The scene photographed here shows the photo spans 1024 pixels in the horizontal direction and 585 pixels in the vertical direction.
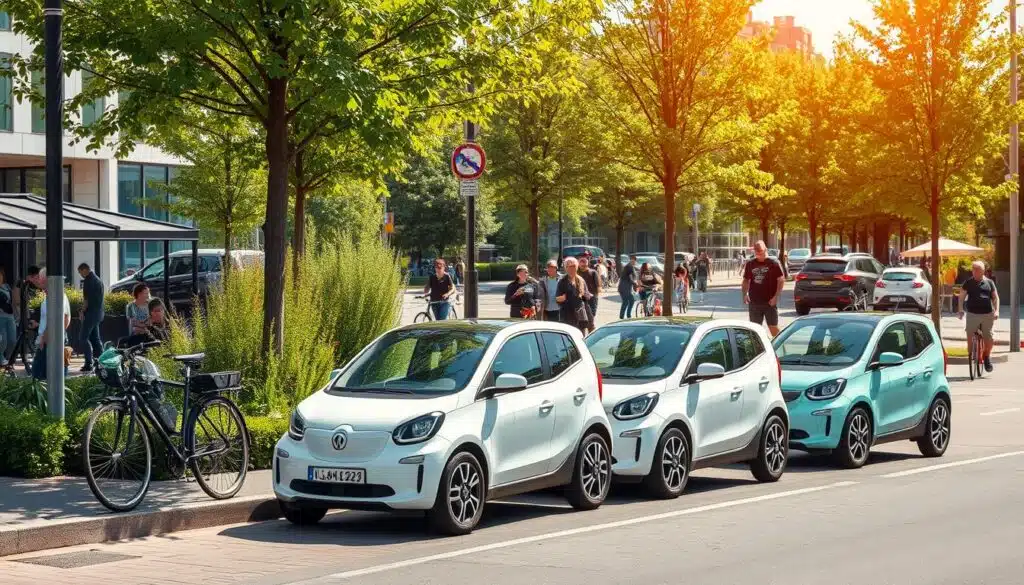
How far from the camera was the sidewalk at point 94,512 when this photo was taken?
9.77 metres

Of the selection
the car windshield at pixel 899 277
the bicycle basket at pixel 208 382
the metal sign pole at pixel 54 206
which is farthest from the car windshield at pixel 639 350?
the car windshield at pixel 899 277

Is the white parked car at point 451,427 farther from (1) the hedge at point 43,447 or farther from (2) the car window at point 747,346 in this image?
(2) the car window at point 747,346

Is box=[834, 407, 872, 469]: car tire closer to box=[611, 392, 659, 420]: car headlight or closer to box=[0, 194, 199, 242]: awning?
box=[611, 392, 659, 420]: car headlight

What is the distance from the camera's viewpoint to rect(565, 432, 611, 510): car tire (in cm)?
1173

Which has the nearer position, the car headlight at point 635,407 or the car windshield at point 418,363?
the car windshield at point 418,363

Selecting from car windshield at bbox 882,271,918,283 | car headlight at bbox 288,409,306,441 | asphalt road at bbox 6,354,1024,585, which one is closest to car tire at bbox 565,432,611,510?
asphalt road at bbox 6,354,1024,585

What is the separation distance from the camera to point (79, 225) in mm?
24734

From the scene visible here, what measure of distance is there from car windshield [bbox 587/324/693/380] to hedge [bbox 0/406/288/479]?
3973mm

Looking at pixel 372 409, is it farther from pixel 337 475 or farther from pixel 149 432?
pixel 149 432

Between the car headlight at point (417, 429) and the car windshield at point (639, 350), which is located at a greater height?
the car windshield at point (639, 350)

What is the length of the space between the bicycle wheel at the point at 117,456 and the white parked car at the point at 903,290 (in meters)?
37.3

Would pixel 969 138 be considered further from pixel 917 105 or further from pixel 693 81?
pixel 693 81

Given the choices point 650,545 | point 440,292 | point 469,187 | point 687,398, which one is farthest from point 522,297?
point 650,545

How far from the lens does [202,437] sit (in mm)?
11766
